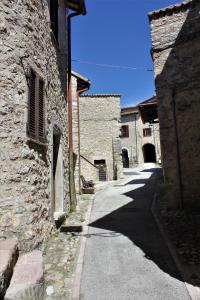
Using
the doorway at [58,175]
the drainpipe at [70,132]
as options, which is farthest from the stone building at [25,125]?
the drainpipe at [70,132]

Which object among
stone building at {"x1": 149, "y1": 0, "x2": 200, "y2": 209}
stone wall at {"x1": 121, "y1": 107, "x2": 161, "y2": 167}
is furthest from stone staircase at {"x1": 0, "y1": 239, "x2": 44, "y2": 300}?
stone wall at {"x1": 121, "y1": 107, "x2": 161, "y2": 167}

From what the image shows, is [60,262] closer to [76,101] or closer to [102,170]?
[76,101]

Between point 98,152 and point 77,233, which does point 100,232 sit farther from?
point 98,152

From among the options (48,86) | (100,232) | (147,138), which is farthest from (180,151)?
(147,138)

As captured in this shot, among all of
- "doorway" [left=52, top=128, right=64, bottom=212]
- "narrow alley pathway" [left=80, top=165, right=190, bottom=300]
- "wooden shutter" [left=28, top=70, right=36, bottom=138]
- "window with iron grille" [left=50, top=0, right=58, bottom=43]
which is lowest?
"narrow alley pathway" [left=80, top=165, right=190, bottom=300]

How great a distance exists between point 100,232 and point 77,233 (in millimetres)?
537

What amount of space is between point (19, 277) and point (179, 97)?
667 cm

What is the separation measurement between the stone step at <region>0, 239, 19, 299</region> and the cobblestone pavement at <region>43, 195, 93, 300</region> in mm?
594

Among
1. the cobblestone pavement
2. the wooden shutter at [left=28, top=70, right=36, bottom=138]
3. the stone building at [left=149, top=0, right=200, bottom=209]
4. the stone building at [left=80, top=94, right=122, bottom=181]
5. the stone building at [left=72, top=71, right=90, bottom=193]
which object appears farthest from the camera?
the stone building at [left=80, top=94, right=122, bottom=181]

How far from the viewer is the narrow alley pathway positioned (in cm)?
329

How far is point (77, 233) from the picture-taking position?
5910 millimetres

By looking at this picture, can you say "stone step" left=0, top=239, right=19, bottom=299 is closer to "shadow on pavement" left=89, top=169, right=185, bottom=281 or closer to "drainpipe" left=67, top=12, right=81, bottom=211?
"shadow on pavement" left=89, top=169, right=185, bottom=281

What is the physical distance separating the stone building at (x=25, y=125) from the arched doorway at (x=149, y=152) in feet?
100

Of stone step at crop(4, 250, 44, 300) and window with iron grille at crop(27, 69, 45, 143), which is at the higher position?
window with iron grille at crop(27, 69, 45, 143)
